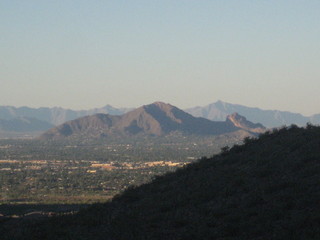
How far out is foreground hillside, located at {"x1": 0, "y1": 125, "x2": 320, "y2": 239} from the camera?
1475 cm

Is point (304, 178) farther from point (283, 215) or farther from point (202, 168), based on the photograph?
point (202, 168)

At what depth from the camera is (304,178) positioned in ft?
62.6

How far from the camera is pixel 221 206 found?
17.4m

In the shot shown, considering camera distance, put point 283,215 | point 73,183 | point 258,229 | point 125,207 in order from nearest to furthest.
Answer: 1. point 258,229
2. point 283,215
3. point 125,207
4. point 73,183

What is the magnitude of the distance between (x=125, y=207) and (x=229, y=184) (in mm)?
3807

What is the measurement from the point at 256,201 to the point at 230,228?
8.40ft

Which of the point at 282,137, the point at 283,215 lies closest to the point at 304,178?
the point at 283,215

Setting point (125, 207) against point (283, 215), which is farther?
point (125, 207)

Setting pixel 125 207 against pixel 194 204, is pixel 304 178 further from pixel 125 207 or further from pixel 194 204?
pixel 125 207

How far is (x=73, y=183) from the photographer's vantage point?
78.0m

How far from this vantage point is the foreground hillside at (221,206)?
48.4 ft

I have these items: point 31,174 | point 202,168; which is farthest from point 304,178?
point 31,174

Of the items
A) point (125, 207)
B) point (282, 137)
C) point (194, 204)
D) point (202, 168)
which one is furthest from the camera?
point (282, 137)

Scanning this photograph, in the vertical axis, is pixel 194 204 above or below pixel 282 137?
below
